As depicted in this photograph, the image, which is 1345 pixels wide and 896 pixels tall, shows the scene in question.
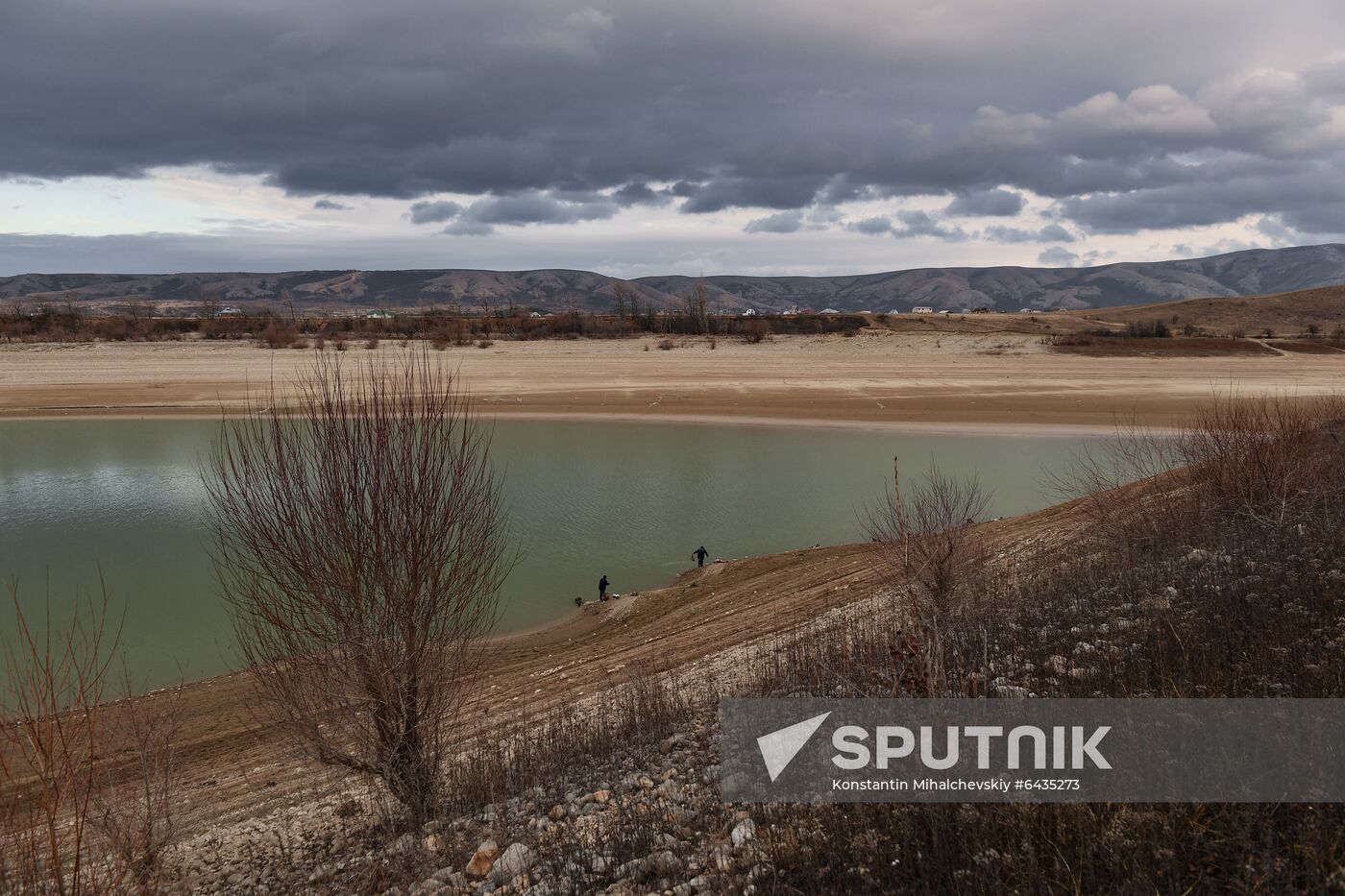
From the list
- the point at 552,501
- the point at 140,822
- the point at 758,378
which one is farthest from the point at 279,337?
the point at 140,822

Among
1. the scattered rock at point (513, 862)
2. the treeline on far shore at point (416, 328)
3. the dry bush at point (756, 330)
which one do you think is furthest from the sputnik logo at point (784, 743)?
the dry bush at point (756, 330)

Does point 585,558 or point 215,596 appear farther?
point 585,558

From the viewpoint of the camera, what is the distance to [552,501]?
25703 millimetres

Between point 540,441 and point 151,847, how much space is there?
30897mm

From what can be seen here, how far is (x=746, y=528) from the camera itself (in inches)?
884

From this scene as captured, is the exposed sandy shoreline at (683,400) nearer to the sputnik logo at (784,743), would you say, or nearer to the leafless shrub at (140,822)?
the leafless shrub at (140,822)

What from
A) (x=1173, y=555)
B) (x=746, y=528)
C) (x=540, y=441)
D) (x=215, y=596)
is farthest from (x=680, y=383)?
(x=1173, y=555)

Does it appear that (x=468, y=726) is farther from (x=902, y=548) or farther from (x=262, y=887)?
(x=902, y=548)

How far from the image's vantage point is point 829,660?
8742mm

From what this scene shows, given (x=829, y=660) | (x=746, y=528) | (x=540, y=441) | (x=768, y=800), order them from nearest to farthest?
(x=768, y=800) → (x=829, y=660) → (x=746, y=528) → (x=540, y=441)

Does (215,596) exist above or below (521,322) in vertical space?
below

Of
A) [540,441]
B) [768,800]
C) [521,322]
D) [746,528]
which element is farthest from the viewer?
[521,322]

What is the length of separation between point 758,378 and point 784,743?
4503 centimetres

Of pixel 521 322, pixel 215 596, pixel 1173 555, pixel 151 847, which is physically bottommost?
pixel 215 596
